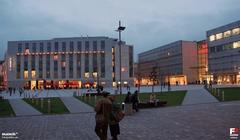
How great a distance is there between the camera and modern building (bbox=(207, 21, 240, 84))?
106m

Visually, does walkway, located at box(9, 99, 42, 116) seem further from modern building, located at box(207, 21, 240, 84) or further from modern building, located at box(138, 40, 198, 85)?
modern building, located at box(138, 40, 198, 85)

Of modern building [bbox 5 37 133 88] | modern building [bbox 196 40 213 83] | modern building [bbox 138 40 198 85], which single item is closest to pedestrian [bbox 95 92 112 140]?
modern building [bbox 5 37 133 88]

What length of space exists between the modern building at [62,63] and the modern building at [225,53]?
105 ft

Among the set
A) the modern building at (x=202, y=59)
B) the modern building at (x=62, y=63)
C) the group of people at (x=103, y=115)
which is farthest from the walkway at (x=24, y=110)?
the modern building at (x=202, y=59)

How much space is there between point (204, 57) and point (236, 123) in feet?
414

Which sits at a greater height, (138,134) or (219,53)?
(219,53)

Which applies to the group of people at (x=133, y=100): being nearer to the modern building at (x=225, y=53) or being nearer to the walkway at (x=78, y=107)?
the walkway at (x=78, y=107)

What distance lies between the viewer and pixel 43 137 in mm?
11781

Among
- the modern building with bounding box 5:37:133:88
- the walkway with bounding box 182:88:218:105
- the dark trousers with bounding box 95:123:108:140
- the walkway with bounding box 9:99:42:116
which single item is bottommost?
the walkway with bounding box 9:99:42:116

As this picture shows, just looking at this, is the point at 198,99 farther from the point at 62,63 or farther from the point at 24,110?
the point at 62,63

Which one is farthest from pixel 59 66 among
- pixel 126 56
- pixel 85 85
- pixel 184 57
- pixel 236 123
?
pixel 236 123

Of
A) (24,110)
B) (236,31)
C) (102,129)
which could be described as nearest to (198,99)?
(24,110)

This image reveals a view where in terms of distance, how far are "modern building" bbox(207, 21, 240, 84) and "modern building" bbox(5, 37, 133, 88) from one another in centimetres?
3211

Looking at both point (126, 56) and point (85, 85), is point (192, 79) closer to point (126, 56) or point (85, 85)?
point (126, 56)
